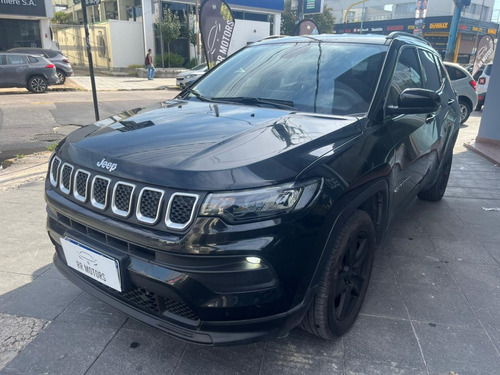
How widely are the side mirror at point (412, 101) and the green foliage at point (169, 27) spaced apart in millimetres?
25943

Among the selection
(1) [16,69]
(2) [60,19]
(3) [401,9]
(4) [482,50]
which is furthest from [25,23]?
(3) [401,9]

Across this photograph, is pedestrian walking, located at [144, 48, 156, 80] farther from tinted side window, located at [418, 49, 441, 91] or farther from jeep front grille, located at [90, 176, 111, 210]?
jeep front grille, located at [90, 176, 111, 210]

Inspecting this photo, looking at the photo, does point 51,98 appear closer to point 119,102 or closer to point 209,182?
point 119,102

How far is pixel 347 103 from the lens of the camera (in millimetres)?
2607

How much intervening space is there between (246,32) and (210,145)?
31.5 m

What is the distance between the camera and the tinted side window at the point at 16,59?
14.7m

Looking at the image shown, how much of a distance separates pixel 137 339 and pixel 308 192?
4.60ft

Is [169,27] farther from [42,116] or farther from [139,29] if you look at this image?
[42,116]

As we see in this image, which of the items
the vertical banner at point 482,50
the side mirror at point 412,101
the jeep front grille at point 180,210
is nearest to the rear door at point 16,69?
the side mirror at point 412,101

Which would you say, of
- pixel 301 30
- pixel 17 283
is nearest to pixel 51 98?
pixel 301 30

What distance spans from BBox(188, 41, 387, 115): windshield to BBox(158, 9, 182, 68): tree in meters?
24.9

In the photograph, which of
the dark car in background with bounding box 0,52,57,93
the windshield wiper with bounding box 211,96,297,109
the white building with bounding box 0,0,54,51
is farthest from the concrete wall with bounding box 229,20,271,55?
the windshield wiper with bounding box 211,96,297,109

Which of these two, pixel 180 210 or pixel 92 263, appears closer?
pixel 180 210

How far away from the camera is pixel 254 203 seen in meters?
1.71
